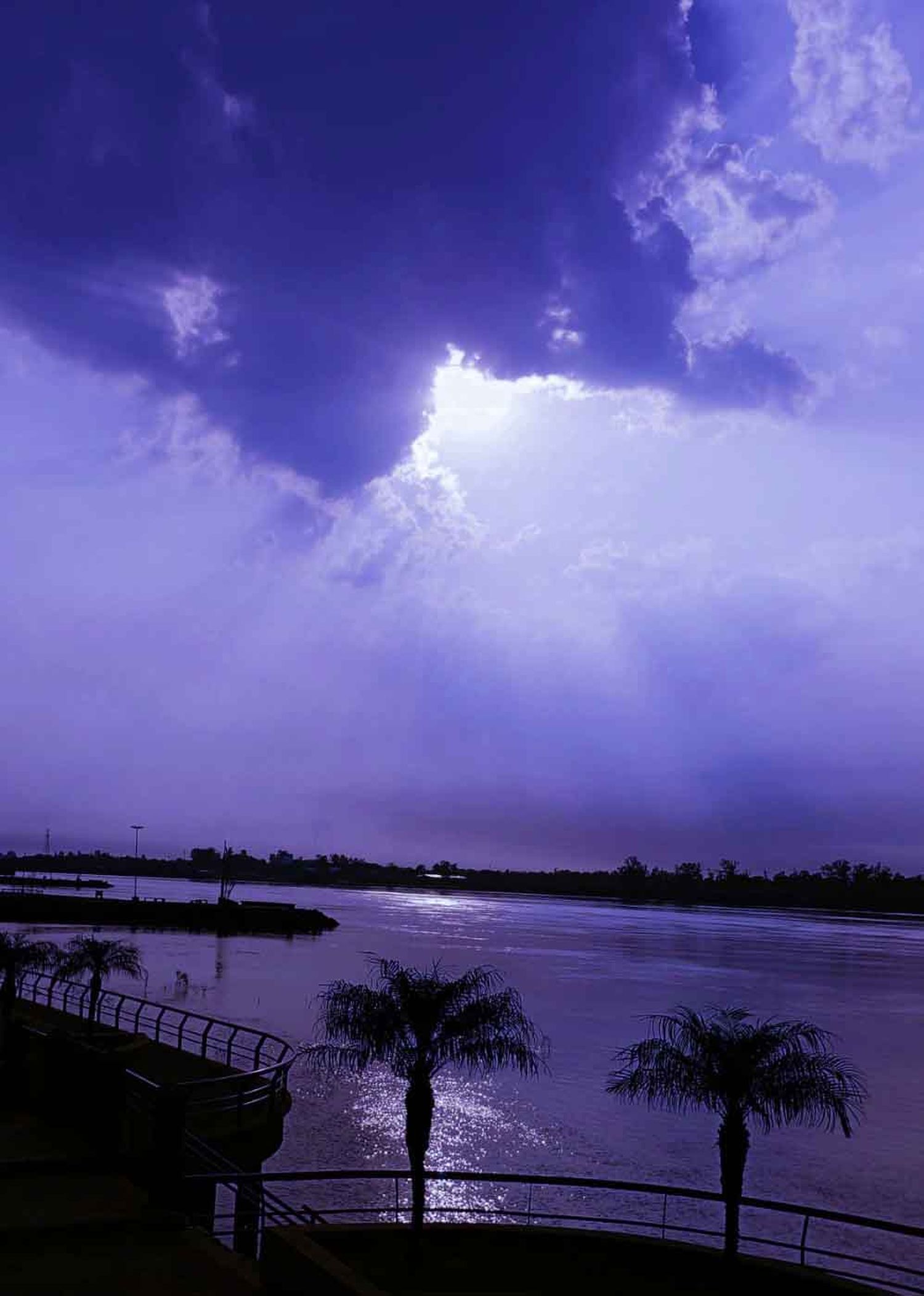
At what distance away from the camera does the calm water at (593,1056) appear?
3600 cm

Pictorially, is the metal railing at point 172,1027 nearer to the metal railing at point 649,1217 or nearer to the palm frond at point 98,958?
the palm frond at point 98,958

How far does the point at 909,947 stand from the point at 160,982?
473 ft

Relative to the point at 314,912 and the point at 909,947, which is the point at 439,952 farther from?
the point at 909,947

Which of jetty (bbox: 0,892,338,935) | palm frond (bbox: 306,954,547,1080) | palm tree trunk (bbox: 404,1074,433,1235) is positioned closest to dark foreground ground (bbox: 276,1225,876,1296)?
palm tree trunk (bbox: 404,1074,433,1235)

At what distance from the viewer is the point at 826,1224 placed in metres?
31.9

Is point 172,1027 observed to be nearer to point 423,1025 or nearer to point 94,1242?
point 423,1025

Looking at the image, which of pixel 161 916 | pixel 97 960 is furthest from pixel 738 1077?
pixel 161 916

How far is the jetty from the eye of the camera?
5571 inches

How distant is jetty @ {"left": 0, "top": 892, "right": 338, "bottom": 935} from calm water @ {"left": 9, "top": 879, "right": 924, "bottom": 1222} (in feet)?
37.1

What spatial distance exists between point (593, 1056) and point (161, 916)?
107381mm

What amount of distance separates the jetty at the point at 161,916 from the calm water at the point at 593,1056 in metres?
11.3

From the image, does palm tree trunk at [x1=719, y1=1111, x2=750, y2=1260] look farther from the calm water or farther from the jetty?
the jetty

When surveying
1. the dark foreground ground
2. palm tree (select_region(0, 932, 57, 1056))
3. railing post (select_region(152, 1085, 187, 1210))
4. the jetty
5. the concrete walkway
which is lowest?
the jetty

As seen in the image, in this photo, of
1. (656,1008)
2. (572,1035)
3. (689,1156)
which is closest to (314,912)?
(656,1008)
